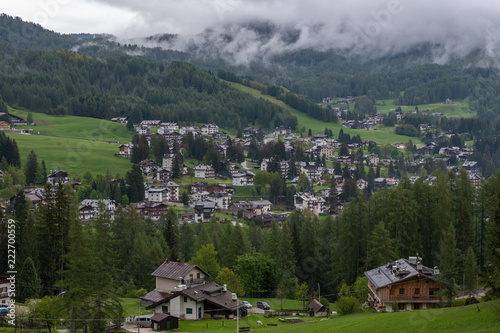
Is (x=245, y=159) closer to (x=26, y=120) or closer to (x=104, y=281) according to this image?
(x=26, y=120)

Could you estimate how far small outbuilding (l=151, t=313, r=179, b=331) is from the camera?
133ft

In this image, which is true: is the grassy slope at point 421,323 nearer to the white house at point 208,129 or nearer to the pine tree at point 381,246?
the pine tree at point 381,246

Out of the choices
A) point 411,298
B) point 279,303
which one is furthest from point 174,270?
point 411,298

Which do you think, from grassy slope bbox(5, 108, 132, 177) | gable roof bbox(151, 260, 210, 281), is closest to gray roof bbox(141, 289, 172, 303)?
gable roof bbox(151, 260, 210, 281)

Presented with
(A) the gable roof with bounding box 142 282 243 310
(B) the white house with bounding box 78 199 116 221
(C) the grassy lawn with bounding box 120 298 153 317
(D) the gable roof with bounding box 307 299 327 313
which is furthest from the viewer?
(B) the white house with bounding box 78 199 116 221

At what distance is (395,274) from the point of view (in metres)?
45.0

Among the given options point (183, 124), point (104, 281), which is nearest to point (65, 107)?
point (183, 124)

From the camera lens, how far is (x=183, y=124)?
7657 inches

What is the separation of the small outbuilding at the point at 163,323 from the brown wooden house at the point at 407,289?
614 inches

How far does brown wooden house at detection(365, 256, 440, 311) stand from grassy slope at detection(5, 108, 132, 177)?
88.4 metres

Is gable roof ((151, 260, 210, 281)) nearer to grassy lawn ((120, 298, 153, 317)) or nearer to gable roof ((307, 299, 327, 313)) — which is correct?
grassy lawn ((120, 298, 153, 317))

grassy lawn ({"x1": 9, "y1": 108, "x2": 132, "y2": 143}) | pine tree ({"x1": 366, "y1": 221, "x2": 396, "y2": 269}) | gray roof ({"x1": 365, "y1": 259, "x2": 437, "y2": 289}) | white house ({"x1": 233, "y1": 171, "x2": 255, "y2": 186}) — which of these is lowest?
gray roof ({"x1": 365, "y1": 259, "x2": 437, "y2": 289})

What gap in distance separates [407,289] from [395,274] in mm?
1430

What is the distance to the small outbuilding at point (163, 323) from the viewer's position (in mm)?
40438
